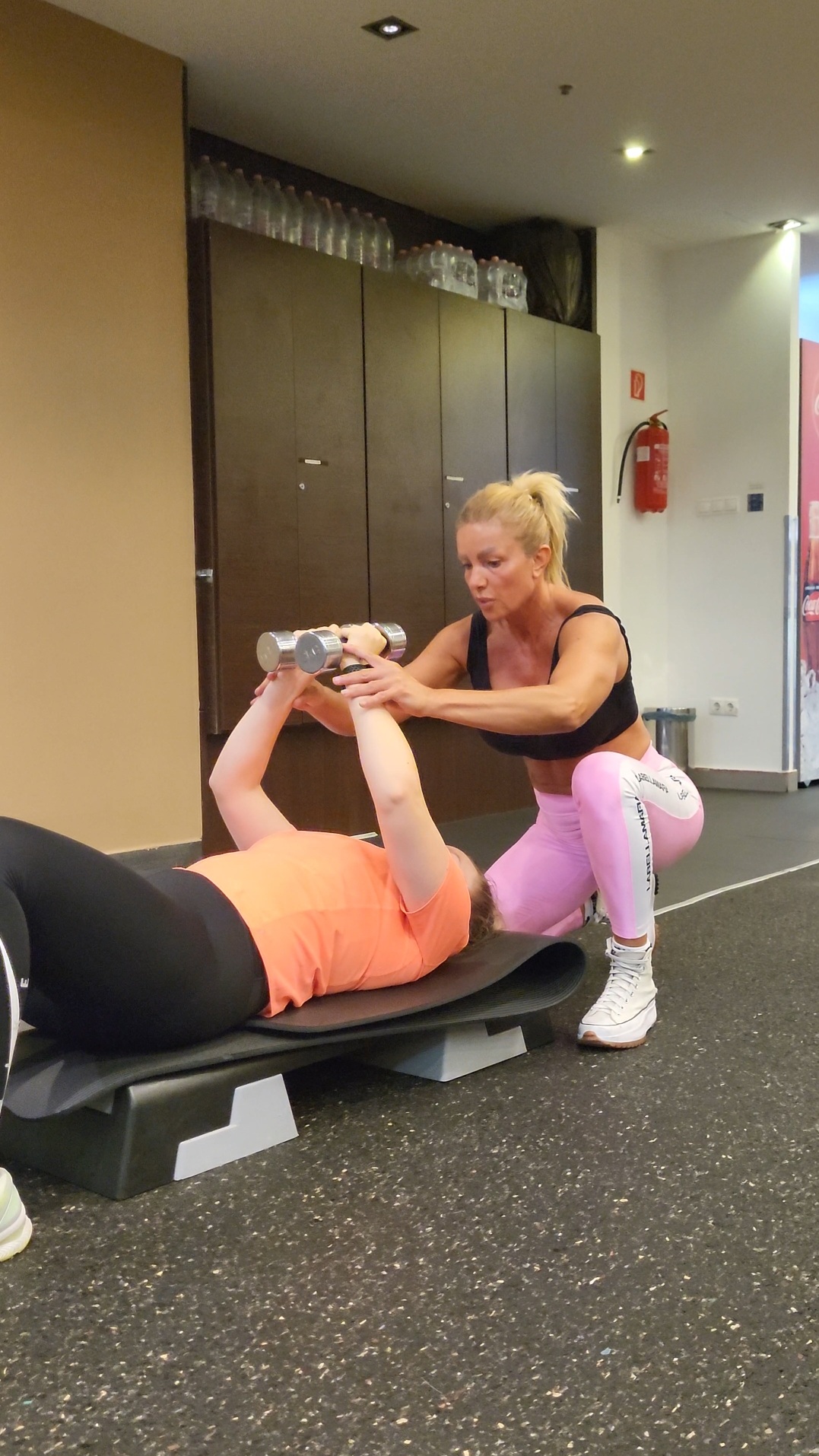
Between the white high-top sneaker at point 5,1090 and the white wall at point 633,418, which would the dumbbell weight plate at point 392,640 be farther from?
the white wall at point 633,418

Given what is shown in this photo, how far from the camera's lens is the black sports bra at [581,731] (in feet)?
6.93

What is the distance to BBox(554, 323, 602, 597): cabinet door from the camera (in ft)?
16.3

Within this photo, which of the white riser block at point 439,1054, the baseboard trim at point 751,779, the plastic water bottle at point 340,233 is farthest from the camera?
the baseboard trim at point 751,779

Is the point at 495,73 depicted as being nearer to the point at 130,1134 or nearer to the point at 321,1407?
the point at 130,1134

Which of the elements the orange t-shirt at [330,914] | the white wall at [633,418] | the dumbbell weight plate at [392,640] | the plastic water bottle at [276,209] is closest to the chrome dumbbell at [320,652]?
the dumbbell weight plate at [392,640]

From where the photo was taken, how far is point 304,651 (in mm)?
1660

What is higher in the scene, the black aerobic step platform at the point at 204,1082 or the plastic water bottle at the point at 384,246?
the plastic water bottle at the point at 384,246

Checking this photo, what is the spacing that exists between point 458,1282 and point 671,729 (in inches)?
178

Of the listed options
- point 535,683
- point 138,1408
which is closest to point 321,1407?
point 138,1408

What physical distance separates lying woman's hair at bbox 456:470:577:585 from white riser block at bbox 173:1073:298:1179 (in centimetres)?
97

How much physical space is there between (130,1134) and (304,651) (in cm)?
67

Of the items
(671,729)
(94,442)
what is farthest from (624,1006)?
(671,729)

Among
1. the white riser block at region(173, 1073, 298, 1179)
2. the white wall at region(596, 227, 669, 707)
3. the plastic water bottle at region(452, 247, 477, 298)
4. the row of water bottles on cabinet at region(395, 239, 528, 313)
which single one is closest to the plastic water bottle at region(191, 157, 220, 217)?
the row of water bottles on cabinet at region(395, 239, 528, 313)

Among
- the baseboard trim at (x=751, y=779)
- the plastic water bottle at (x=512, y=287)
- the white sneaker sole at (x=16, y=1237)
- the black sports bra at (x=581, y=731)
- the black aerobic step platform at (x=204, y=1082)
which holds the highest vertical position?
the plastic water bottle at (x=512, y=287)
